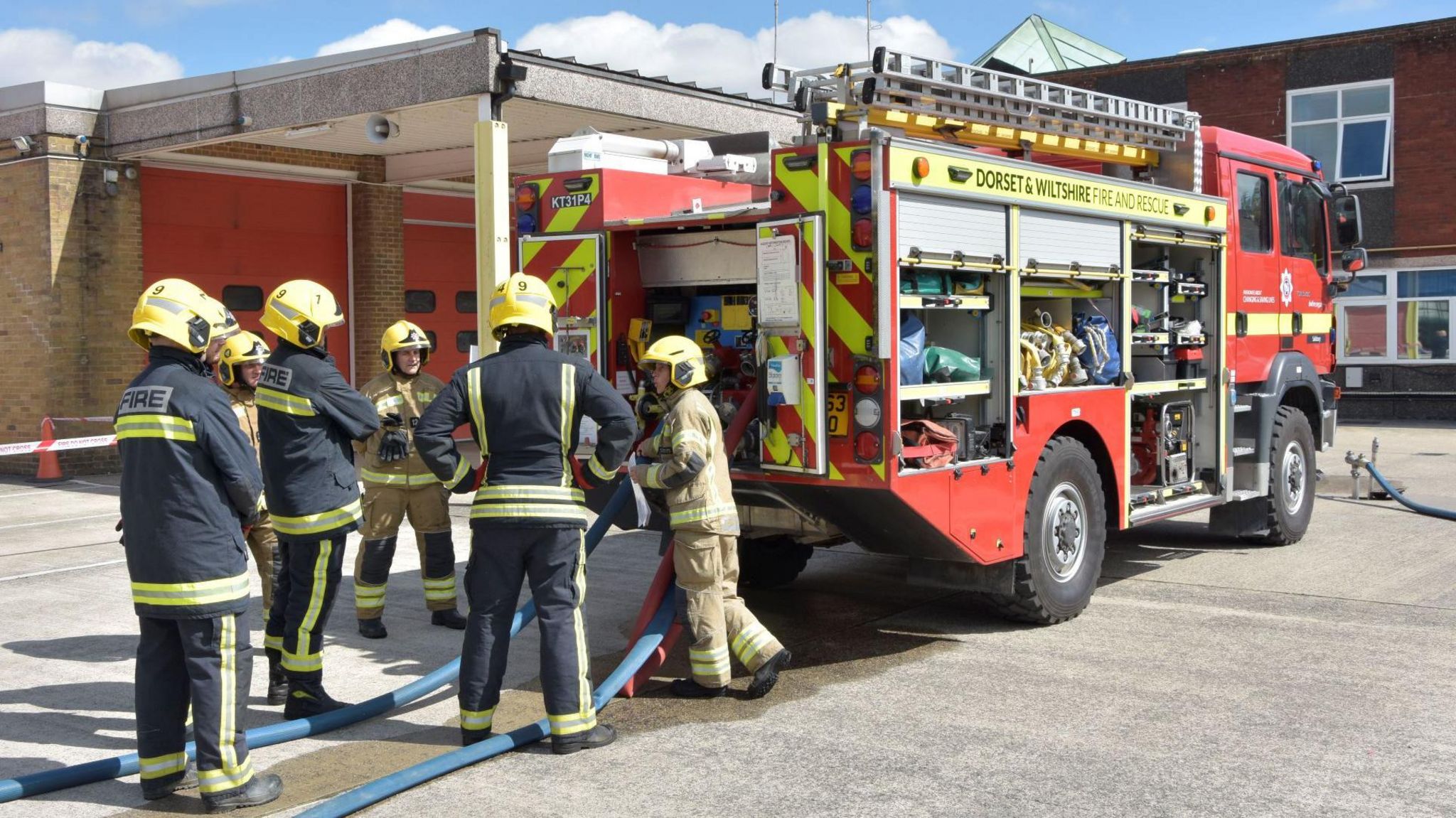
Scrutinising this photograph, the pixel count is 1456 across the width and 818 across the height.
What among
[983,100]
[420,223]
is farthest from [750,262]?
[420,223]

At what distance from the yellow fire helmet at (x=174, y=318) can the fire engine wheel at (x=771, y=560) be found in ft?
12.8

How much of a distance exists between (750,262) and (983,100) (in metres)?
1.66

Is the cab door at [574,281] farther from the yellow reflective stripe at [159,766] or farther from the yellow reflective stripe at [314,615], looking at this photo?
the yellow reflective stripe at [159,766]

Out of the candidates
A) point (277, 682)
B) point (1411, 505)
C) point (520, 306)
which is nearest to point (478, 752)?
point (277, 682)

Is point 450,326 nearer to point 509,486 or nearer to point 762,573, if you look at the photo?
point 762,573

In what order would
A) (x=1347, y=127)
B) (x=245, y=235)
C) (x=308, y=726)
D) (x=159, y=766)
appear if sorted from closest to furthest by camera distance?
(x=159, y=766) → (x=308, y=726) → (x=245, y=235) → (x=1347, y=127)

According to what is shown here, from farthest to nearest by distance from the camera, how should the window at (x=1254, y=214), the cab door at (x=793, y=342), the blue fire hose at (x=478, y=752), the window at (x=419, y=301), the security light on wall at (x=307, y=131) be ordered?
the window at (x=419, y=301), the security light on wall at (x=307, y=131), the window at (x=1254, y=214), the cab door at (x=793, y=342), the blue fire hose at (x=478, y=752)

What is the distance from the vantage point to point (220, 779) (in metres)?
4.70

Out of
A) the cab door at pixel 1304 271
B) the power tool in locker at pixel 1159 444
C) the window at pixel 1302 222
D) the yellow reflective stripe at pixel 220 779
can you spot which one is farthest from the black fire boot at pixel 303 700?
the window at pixel 1302 222

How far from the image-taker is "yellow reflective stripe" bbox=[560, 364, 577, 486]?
5.35 meters

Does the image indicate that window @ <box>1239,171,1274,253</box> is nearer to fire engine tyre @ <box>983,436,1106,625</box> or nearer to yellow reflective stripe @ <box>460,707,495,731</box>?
fire engine tyre @ <box>983,436,1106,625</box>

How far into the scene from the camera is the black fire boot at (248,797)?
470 centimetres

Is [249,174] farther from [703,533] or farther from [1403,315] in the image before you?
[1403,315]

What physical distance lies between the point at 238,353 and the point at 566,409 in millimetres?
1889
